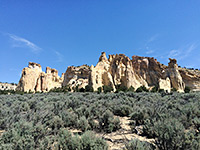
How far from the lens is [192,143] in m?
2.84

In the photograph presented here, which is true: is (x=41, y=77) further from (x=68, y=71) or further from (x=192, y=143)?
(x=192, y=143)

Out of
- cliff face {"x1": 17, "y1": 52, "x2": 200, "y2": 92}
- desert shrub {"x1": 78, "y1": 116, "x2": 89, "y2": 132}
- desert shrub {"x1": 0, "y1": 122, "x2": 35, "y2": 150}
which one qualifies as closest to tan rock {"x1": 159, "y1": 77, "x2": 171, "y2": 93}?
cliff face {"x1": 17, "y1": 52, "x2": 200, "y2": 92}

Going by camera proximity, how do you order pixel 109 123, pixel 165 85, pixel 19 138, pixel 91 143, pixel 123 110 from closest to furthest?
pixel 91 143
pixel 19 138
pixel 109 123
pixel 123 110
pixel 165 85

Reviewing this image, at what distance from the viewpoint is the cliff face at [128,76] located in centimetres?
4728

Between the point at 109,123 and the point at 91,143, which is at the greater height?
the point at 91,143

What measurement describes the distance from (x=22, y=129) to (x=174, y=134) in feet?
14.4

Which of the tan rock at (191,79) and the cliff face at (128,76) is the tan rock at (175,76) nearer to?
the cliff face at (128,76)

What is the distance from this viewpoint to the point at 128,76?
47.8 meters

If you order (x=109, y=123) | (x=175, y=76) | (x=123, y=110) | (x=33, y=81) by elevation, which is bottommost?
(x=109, y=123)

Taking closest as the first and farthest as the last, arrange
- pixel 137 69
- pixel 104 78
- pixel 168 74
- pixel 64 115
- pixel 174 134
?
pixel 174 134
pixel 64 115
pixel 104 78
pixel 168 74
pixel 137 69

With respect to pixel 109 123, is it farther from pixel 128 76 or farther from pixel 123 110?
pixel 128 76

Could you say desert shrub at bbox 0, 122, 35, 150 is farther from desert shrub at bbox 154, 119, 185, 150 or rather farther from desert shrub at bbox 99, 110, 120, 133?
desert shrub at bbox 154, 119, 185, 150

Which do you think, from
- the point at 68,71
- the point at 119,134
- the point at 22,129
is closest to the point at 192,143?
the point at 119,134

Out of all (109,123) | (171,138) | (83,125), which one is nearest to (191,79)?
(109,123)
